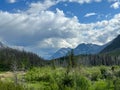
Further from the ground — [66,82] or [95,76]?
[95,76]

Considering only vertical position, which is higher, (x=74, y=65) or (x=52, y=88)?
(x=74, y=65)

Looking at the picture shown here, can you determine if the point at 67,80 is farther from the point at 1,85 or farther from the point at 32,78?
the point at 32,78

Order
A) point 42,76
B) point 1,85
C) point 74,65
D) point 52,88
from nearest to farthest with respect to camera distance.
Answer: point 1,85 → point 52,88 → point 74,65 → point 42,76

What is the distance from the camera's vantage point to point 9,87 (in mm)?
23266

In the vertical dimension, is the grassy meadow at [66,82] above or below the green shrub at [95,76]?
below

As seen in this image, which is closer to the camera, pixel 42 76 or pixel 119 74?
pixel 119 74

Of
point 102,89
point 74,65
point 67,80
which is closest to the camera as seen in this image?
point 67,80

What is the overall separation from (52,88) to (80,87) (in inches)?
722

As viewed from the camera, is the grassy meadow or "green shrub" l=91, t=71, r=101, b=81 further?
"green shrub" l=91, t=71, r=101, b=81

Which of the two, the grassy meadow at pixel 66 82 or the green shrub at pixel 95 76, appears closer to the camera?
the grassy meadow at pixel 66 82

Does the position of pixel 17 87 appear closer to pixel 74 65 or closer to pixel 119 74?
pixel 74 65

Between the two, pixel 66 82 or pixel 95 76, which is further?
pixel 95 76

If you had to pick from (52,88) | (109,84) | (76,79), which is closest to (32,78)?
(109,84)

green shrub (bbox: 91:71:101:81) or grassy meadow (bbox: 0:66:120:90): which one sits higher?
green shrub (bbox: 91:71:101:81)
